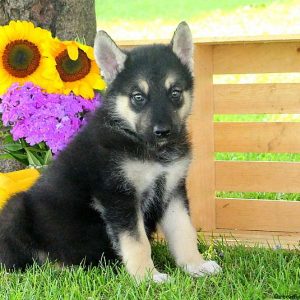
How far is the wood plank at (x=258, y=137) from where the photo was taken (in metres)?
5.11

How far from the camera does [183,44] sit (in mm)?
3994

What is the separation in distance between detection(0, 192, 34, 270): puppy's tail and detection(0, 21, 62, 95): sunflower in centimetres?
84

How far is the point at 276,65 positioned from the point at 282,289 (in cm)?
194

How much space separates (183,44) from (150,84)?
372 millimetres

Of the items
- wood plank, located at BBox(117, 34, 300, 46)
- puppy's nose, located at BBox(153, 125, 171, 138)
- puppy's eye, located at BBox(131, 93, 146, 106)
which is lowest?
puppy's nose, located at BBox(153, 125, 171, 138)

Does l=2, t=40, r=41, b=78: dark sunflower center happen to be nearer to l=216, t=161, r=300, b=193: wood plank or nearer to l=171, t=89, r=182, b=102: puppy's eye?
l=171, t=89, r=182, b=102: puppy's eye

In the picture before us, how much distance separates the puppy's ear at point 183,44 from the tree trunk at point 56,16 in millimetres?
1267

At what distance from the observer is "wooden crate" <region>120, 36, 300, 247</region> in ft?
16.6

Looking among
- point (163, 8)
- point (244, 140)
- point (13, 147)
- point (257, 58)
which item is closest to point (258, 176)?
point (244, 140)

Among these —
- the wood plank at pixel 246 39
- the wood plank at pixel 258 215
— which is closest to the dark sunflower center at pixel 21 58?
the wood plank at pixel 246 39

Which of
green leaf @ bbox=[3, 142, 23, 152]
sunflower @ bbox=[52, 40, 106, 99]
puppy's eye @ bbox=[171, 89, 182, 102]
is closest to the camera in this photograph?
puppy's eye @ bbox=[171, 89, 182, 102]

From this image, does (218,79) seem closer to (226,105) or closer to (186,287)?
(226,105)

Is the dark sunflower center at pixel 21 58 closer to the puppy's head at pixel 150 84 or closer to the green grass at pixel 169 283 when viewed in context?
the puppy's head at pixel 150 84

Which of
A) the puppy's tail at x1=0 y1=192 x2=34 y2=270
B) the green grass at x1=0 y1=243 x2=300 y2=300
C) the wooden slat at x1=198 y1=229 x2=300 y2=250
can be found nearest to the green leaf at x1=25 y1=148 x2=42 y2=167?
the puppy's tail at x1=0 y1=192 x2=34 y2=270
